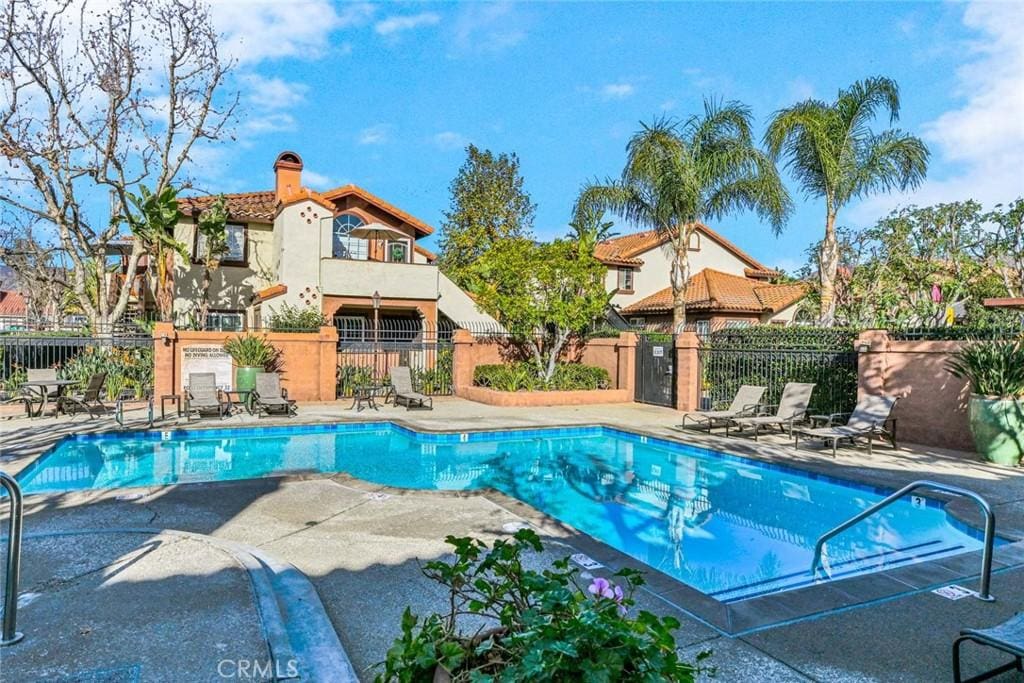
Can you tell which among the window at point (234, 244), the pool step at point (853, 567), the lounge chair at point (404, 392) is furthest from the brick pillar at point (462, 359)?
the pool step at point (853, 567)

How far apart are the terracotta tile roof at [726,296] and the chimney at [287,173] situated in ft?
52.5

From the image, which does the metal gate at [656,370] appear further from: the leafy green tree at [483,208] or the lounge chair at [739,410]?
the leafy green tree at [483,208]

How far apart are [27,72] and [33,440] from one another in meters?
13.6

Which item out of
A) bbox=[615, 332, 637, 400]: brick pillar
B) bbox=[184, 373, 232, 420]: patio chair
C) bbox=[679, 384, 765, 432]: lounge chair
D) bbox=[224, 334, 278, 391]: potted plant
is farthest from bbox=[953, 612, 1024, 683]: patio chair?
bbox=[615, 332, 637, 400]: brick pillar

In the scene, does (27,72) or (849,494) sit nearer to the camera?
(849,494)

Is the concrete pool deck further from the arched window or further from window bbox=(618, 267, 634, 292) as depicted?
window bbox=(618, 267, 634, 292)

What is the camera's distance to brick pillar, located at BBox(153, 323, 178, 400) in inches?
635

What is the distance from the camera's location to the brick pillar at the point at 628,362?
1947 cm

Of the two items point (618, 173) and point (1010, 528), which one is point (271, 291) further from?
point (1010, 528)

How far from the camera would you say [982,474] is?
29.3 ft

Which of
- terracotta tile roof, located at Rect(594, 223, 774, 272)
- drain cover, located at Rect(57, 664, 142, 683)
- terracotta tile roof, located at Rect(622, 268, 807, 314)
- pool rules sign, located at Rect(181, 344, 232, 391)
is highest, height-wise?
terracotta tile roof, located at Rect(594, 223, 774, 272)

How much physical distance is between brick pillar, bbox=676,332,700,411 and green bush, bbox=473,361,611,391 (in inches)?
130

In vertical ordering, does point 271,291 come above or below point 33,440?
above

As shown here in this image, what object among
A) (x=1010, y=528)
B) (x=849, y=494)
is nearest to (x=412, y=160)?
(x=849, y=494)
